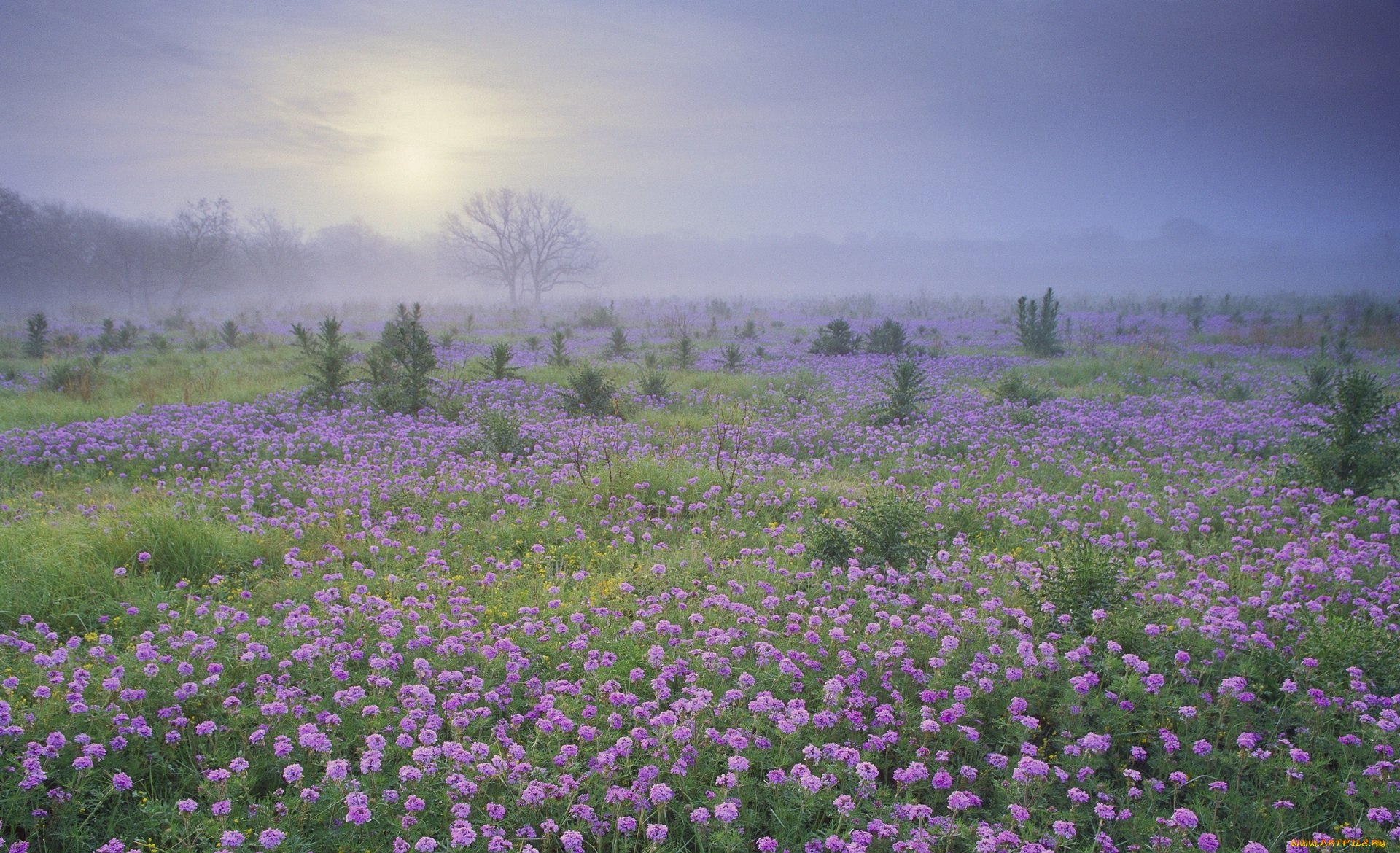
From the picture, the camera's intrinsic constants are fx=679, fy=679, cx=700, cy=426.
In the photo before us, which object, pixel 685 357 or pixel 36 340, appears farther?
pixel 36 340

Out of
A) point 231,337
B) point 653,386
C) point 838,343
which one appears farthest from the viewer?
point 231,337

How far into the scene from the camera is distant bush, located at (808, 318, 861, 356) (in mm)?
20703

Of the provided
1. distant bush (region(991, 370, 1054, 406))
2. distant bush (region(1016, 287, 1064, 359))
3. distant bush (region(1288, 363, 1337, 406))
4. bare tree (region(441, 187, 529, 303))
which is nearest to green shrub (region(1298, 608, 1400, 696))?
distant bush (region(991, 370, 1054, 406))

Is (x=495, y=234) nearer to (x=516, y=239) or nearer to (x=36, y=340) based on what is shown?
(x=516, y=239)

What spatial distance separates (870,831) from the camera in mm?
2645

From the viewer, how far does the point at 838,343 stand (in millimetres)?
20828

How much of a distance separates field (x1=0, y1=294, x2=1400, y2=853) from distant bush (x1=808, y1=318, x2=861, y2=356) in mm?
11211

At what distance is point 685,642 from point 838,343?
707 inches

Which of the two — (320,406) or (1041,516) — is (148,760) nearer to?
(1041,516)

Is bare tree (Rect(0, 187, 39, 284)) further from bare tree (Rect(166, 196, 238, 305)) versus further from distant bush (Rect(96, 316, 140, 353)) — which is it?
distant bush (Rect(96, 316, 140, 353))

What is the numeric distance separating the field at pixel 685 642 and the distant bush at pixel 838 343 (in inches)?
441

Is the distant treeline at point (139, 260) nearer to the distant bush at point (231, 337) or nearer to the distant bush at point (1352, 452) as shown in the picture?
the distant bush at point (231, 337)

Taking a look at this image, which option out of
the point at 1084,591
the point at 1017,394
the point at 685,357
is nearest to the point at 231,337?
the point at 685,357

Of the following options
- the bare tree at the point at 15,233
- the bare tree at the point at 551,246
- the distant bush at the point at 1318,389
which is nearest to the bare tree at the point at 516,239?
the bare tree at the point at 551,246
